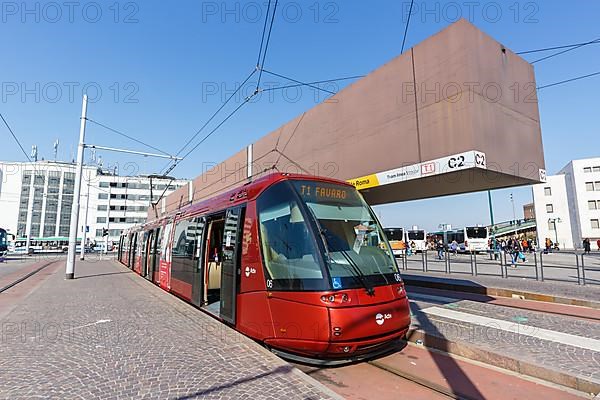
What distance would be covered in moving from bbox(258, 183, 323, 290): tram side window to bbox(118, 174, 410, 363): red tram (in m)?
0.01

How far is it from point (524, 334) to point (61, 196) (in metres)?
93.2

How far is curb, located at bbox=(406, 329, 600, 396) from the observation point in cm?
A: 427

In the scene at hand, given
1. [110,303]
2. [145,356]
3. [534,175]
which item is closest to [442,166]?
[534,175]

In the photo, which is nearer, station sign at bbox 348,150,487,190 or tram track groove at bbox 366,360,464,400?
tram track groove at bbox 366,360,464,400

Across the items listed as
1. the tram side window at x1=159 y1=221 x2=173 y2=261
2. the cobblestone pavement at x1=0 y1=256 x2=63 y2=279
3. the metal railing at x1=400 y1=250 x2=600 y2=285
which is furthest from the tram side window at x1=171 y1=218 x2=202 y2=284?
the cobblestone pavement at x1=0 y1=256 x2=63 y2=279

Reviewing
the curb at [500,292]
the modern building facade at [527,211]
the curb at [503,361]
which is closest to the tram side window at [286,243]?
the curb at [503,361]

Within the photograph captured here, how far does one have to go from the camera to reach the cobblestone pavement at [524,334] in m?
4.79

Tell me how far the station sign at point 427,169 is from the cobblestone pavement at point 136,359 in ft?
19.0

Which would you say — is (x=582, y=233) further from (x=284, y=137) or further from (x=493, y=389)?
(x=493, y=389)

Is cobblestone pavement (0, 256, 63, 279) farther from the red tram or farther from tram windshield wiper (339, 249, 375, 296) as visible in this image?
tram windshield wiper (339, 249, 375, 296)

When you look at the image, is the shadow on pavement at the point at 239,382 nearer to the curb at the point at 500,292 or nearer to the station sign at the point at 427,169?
the station sign at the point at 427,169

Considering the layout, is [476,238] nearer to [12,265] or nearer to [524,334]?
[524,334]

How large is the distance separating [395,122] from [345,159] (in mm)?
2247

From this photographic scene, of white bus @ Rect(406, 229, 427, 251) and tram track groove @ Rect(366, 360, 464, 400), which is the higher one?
white bus @ Rect(406, 229, 427, 251)
